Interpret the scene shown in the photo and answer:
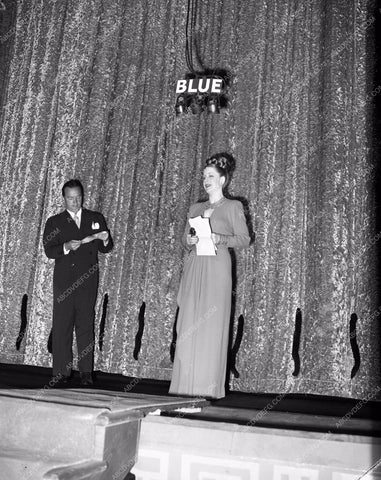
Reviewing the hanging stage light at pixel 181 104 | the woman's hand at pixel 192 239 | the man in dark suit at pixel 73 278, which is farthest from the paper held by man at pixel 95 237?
the hanging stage light at pixel 181 104

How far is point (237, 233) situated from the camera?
3.04m

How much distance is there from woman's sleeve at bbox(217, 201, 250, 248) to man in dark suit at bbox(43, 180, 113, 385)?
0.93m

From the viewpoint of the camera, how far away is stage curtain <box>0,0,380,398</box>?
384 centimetres

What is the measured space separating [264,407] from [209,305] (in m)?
0.60

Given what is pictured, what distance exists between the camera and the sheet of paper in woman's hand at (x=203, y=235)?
9.43 ft

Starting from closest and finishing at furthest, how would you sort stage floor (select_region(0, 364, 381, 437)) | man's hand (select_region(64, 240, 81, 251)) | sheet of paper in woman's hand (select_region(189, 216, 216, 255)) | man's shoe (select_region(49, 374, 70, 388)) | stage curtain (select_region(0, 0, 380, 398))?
stage floor (select_region(0, 364, 381, 437)) < sheet of paper in woman's hand (select_region(189, 216, 216, 255)) < man's shoe (select_region(49, 374, 70, 388)) < man's hand (select_region(64, 240, 81, 251)) < stage curtain (select_region(0, 0, 380, 398))

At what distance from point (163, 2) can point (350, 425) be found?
3.74m

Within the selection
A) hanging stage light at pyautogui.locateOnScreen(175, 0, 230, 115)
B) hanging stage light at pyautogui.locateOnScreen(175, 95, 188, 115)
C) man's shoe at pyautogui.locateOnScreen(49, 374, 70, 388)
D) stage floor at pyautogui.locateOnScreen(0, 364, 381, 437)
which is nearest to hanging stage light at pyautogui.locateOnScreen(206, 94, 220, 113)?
hanging stage light at pyautogui.locateOnScreen(175, 0, 230, 115)

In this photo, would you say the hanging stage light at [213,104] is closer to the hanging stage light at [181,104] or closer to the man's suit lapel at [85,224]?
the hanging stage light at [181,104]

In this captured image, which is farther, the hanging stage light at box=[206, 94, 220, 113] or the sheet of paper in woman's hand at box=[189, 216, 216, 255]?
the hanging stage light at box=[206, 94, 220, 113]

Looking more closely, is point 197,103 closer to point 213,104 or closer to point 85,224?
point 213,104

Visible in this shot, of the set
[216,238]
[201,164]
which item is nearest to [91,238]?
[216,238]

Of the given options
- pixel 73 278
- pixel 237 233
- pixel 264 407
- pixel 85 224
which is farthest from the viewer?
pixel 85 224

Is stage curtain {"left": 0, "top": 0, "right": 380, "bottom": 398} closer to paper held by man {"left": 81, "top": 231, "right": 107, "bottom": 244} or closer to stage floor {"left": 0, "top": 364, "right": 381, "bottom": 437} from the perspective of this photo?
stage floor {"left": 0, "top": 364, "right": 381, "bottom": 437}
